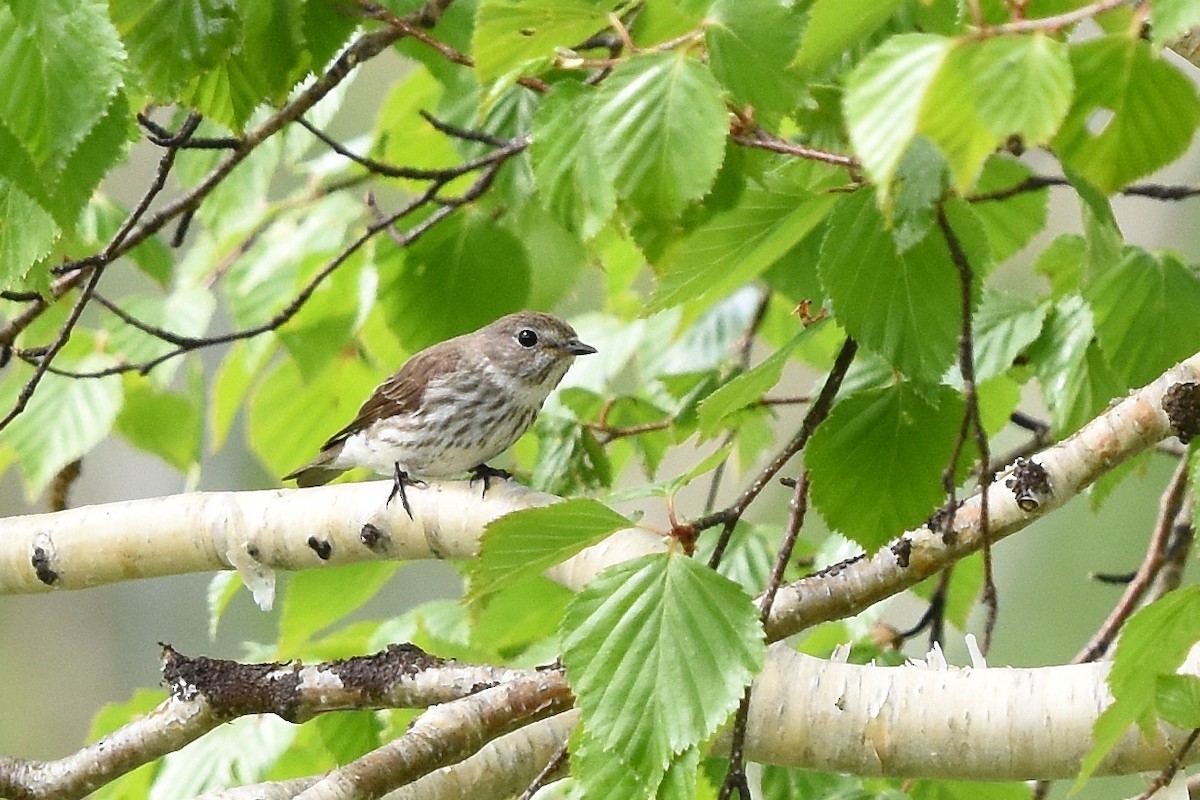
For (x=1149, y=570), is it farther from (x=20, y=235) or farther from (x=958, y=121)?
(x=20, y=235)

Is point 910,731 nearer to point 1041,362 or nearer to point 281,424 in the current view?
point 1041,362

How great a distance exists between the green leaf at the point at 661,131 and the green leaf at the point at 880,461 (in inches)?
18.7

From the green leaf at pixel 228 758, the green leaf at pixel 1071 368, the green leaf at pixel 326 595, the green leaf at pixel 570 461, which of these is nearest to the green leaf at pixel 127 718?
the green leaf at pixel 228 758

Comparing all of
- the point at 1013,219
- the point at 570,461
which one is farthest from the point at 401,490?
the point at 1013,219

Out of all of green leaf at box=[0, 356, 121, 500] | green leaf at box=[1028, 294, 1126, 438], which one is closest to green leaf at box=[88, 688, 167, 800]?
green leaf at box=[0, 356, 121, 500]

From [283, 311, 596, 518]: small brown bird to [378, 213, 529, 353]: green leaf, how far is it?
47cm

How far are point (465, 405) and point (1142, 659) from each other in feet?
7.33

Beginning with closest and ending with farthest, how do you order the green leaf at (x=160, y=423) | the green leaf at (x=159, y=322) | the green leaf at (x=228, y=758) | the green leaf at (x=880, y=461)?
1. the green leaf at (x=880, y=461)
2. the green leaf at (x=228, y=758)
3. the green leaf at (x=159, y=322)
4. the green leaf at (x=160, y=423)

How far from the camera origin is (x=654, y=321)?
330 centimetres

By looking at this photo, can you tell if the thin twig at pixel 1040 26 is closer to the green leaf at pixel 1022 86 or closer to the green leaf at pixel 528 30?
the green leaf at pixel 1022 86

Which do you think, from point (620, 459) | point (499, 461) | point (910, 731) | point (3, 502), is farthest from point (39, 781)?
point (3, 502)

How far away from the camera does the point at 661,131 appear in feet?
4.32

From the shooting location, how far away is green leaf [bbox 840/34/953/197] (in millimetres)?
901

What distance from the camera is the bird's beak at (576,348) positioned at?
130 inches
